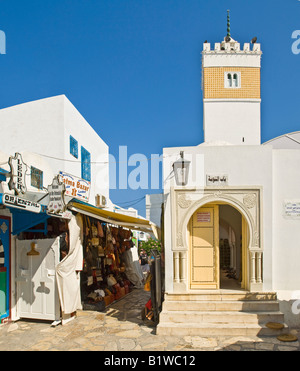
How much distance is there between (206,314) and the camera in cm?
665

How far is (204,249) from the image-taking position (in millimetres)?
7445

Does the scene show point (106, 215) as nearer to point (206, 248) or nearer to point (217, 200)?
point (206, 248)

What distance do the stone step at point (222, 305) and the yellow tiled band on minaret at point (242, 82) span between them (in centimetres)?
1149

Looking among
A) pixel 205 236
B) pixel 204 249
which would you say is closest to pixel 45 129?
pixel 205 236

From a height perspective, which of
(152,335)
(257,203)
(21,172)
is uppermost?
(21,172)

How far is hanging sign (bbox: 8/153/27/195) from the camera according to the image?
17.9ft

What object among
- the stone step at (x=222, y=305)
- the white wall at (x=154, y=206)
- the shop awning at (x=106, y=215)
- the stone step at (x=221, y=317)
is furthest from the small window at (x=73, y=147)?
the white wall at (x=154, y=206)

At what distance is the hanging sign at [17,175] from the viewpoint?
5465 mm

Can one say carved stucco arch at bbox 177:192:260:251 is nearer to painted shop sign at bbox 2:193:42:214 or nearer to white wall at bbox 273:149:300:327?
white wall at bbox 273:149:300:327

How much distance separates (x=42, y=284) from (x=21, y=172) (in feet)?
9.79

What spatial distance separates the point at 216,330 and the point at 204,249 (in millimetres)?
1713
